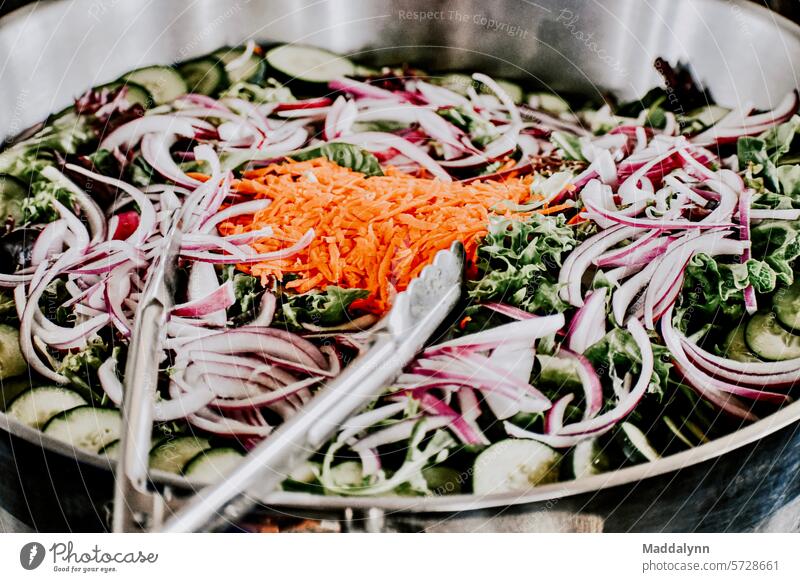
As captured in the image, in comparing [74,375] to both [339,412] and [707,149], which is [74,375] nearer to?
[339,412]

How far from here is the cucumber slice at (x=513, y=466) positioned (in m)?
0.72

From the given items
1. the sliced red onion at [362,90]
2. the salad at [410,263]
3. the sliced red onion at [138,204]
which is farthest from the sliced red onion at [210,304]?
the sliced red onion at [362,90]

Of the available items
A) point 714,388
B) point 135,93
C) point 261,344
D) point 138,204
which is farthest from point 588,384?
point 135,93

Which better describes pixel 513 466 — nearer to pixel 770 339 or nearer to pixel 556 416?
pixel 556 416

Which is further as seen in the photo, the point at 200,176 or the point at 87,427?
the point at 200,176

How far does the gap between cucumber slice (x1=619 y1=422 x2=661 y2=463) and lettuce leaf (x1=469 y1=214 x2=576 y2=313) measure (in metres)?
0.15

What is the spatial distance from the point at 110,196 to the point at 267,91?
0.82 ft

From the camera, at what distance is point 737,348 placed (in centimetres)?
78

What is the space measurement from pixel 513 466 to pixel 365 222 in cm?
32

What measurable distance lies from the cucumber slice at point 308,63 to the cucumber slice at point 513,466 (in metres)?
0.55

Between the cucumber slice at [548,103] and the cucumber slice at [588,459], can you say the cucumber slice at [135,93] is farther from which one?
the cucumber slice at [588,459]

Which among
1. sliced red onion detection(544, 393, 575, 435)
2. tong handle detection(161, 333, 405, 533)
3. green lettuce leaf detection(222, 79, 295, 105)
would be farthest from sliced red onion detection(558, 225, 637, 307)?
green lettuce leaf detection(222, 79, 295, 105)

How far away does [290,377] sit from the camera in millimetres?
763

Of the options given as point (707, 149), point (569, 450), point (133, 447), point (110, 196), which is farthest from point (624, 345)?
point (110, 196)
